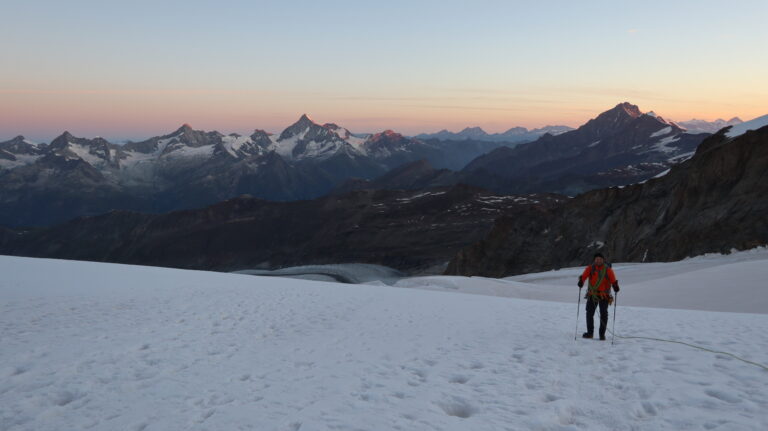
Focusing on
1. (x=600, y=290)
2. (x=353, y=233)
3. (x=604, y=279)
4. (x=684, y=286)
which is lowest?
(x=353, y=233)

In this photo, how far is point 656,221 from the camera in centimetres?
5181

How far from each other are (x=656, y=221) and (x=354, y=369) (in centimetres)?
5283

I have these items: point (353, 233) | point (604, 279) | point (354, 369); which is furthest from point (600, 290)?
point (353, 233)

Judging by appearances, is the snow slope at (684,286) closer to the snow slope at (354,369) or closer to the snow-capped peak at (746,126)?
the snow slope at (354,369)

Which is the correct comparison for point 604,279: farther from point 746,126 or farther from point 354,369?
point 746,126

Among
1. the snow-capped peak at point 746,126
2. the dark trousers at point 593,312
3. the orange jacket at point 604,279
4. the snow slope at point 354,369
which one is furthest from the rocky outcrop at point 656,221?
the dark trousers at point 593,312

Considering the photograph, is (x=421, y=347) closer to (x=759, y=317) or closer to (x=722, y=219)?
(x=759, y=317)

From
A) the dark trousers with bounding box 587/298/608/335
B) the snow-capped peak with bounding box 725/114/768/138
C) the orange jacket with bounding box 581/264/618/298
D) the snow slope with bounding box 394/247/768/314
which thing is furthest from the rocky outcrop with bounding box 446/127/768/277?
the dark trousers with bounding box 587/298/608/335

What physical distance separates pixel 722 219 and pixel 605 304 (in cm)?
3883

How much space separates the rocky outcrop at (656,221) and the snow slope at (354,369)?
31.4 meters

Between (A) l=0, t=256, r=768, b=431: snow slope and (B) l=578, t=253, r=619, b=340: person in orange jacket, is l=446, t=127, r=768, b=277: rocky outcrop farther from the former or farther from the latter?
(B) l=578, t=253, r=619, b=340: person in orange jacket

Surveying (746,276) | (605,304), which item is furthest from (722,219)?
(605,304)

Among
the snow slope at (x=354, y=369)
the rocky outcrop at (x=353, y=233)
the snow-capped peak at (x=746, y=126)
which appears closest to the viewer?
the snow slope at (x=354, y=369)

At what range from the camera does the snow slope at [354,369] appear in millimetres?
6480
